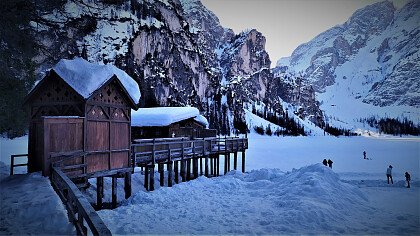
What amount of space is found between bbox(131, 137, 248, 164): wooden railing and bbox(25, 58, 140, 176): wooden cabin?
2.97 meters

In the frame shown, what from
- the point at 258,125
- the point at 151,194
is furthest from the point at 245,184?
the point at 258,125

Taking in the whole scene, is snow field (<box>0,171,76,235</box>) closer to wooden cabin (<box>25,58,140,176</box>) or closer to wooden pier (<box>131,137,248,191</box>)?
wooden cabin (<box>25,58,140,176</box>)

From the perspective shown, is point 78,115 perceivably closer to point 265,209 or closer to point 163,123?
point 265,209

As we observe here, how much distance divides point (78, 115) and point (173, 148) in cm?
1018

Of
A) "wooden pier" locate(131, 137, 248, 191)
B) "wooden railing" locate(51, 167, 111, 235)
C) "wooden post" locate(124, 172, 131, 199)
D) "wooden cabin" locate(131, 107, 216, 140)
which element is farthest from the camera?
"wooden cabin" locate(131, 107, 216, 140)

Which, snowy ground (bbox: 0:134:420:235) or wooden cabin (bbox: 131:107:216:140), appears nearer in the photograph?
snowy ground (bbox: 0:134:420:235)

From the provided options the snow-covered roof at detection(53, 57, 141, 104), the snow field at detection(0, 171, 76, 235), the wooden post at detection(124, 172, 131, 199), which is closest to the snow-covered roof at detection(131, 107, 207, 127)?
the wooden post at detection(124, 172, 131, 199)

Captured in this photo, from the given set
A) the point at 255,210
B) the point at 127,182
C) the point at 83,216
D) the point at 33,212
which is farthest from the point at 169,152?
the point at 83,216

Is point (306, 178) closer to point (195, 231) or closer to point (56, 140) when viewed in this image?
point (195, 231)

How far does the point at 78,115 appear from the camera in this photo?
13828mm

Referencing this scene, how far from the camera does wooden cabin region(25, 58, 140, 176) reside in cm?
1255

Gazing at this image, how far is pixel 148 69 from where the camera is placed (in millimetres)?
120875

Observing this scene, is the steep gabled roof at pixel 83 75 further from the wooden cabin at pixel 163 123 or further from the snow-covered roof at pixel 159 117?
the wooden cabin at pixel 163 123

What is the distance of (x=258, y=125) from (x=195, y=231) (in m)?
167
